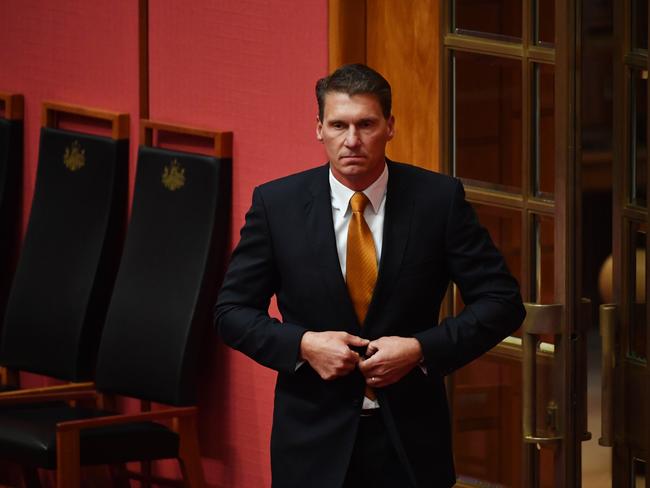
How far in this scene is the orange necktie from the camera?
9.52 feet

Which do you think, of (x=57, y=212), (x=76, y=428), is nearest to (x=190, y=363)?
(x=76, y=428)

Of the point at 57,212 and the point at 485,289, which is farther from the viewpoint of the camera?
the point at 57,212

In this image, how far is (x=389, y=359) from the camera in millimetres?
2807

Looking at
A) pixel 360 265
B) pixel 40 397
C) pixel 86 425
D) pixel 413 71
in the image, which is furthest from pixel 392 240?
pixel 40 397

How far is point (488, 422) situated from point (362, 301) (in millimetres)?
1108

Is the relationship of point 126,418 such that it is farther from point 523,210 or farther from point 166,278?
point 523,210

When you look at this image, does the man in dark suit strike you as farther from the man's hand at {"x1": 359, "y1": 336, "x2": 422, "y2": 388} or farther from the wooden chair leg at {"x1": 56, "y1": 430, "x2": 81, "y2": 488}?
the wooden chair leg at {"x1": 56, "y1": 430, "x2": 81, "y2": 488}

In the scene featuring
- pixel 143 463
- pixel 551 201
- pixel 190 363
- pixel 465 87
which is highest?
pixel 465 87

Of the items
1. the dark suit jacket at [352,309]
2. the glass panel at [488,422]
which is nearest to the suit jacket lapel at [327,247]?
the dark suit jacket at [352,309]

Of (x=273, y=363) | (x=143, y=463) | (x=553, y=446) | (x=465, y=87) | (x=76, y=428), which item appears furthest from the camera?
(x=143, y=463)

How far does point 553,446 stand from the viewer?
11.8 ft

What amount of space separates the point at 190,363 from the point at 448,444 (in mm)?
1687

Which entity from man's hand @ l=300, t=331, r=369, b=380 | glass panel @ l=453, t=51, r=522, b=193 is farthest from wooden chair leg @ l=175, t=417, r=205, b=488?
man's hand @ l=300, t=331, r=369, b=380

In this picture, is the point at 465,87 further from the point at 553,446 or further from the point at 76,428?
the point at 76,428
